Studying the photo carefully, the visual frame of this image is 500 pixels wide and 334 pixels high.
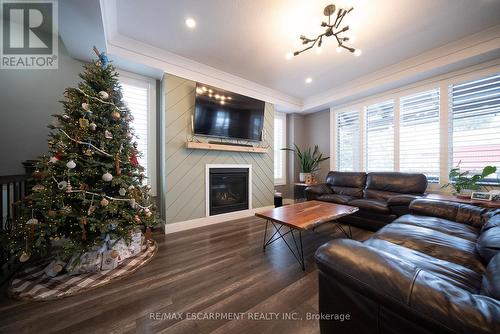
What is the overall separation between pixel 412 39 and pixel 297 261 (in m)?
3.33

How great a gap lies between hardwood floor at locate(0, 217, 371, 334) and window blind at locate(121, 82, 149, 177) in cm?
180

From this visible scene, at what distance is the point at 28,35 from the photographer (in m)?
2.29

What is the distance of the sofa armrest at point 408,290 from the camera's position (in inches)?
21.1

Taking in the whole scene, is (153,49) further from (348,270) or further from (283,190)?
(283,190)

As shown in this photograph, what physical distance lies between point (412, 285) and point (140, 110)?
368 cm

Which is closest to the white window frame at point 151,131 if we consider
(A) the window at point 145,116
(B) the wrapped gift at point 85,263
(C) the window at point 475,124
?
(A) the window at point 145,116

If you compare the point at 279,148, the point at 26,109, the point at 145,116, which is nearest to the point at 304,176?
the point at 279,148

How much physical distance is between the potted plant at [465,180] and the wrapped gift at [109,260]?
4502 mm

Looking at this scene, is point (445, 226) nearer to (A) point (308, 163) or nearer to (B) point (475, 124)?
(B) point (475, 124)

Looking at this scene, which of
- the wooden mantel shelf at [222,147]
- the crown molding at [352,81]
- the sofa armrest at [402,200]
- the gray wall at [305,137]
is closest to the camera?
the crown molding at [352,81]

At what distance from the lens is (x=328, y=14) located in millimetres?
2031

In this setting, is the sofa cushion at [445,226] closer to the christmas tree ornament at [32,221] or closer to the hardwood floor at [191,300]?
the hardwood floor at [191,300]

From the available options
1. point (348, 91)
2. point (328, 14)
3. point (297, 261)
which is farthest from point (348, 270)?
point (348, 91)

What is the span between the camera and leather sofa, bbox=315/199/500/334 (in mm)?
567
